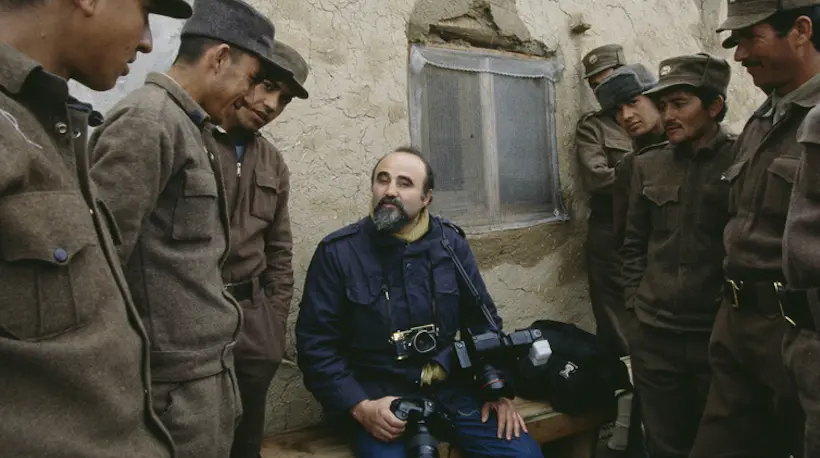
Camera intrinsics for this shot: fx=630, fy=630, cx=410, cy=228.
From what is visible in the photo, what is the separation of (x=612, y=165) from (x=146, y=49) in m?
3.60

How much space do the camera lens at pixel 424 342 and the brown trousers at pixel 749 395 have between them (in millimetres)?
1174

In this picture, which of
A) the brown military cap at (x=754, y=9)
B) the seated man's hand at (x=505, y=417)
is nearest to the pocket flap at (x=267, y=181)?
the seated man's hand at (x=505, y=417)

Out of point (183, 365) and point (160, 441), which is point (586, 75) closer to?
point (183, 365)

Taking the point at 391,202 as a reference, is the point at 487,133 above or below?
Answer: above

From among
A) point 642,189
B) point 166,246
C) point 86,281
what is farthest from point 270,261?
point 642,189

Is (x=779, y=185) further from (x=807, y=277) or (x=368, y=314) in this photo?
(x=368, y=314)

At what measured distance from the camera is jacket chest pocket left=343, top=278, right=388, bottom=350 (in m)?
2.88

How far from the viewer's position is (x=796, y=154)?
89.9 inches

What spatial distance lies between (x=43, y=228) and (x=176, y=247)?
28.8 inches

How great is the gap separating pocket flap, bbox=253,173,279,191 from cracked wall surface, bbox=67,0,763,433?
0.54 meters

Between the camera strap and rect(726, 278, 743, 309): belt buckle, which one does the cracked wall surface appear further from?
rect(726, 278, 743, 309): belt buckle

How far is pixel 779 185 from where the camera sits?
7.40 ft

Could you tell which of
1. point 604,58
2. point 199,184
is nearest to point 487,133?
point 604,58

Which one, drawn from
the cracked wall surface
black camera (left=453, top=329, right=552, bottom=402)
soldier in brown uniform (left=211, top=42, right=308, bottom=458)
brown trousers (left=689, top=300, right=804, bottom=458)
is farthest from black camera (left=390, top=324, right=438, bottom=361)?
brown trousers (left=689, top=300, right=804, bottom=458)
